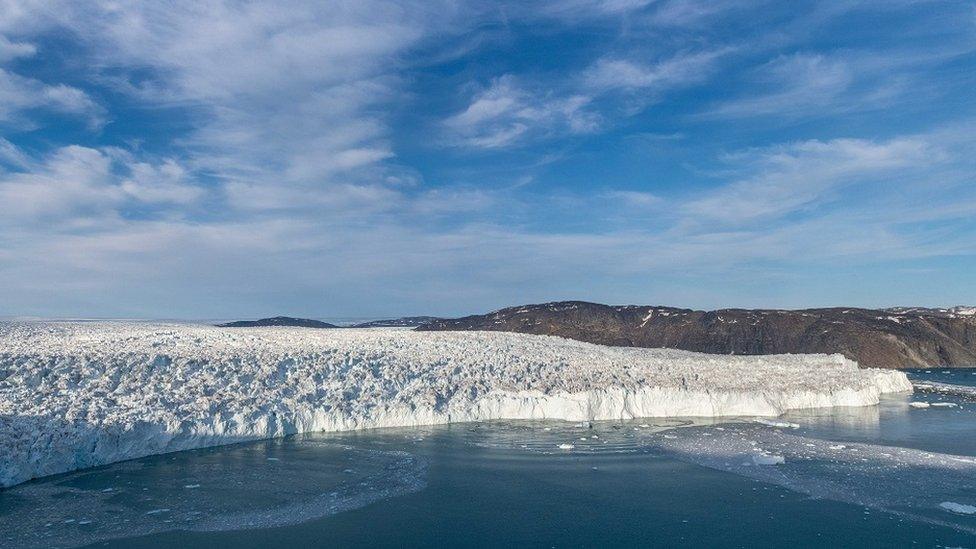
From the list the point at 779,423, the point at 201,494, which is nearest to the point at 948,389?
the point at 779,423

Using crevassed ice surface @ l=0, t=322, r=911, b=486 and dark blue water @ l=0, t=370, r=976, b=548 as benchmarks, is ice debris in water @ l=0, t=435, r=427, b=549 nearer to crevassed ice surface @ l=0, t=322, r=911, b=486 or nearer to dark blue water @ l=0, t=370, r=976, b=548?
dark blue water @ l=0, t=370, r=976, b=548

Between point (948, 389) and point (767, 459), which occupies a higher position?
point (948, 389)

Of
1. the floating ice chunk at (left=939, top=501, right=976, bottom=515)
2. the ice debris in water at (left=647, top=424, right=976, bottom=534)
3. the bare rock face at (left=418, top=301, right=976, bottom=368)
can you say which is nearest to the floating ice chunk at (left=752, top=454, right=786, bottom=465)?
the ice debris in water at (left=647, top=424, right=976, bottom=534)

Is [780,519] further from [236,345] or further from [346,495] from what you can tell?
[236,345]

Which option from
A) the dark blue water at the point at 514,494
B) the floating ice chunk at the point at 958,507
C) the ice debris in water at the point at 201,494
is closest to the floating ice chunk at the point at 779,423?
the dark blue water at the point at 514,494

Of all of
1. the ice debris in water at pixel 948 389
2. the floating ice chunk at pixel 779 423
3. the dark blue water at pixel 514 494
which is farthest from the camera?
the ice debris in water at pixel 948 389

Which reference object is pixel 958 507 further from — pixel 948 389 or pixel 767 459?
pixel 948 389

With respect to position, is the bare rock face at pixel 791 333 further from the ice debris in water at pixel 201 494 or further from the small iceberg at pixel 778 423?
the ice debris in water at pixel 201 494
